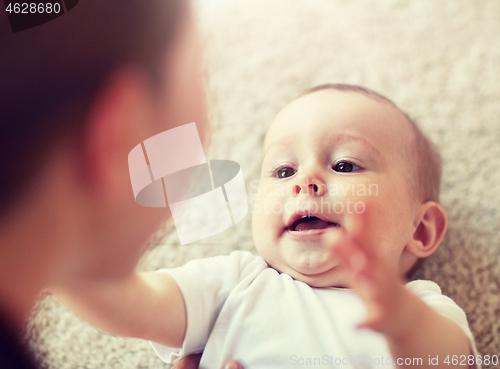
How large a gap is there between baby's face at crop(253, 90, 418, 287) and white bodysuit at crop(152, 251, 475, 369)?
1.0 inches

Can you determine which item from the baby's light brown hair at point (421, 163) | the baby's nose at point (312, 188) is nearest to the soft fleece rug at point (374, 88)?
the baby's light brown hair at point (421, 163)

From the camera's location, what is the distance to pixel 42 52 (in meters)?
0.25

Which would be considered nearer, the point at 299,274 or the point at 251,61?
the point at 299,274

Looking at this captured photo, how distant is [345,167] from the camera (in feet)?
1.34

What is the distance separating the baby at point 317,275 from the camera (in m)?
0.34

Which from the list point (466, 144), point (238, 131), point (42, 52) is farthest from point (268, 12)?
point (42, 52)

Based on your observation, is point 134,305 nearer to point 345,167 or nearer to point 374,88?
point 345,167

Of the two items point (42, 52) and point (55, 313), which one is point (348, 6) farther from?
point (55, 313)

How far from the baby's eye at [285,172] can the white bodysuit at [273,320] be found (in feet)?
0.35

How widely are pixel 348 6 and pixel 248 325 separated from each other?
559 millimetres

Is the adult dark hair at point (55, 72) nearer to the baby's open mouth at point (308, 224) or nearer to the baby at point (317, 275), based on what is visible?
the baby at point (317, 275)

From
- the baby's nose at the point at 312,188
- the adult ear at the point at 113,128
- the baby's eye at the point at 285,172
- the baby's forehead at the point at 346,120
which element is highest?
the adult ear at the point at 113,128

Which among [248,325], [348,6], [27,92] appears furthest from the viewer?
[348,6]

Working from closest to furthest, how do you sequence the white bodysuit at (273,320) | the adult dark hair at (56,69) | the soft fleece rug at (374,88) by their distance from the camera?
1. the adult dark hair at (56,69)
2. the white bodysuit at (273,320)
3. the soft fleece rug at (374,88)
